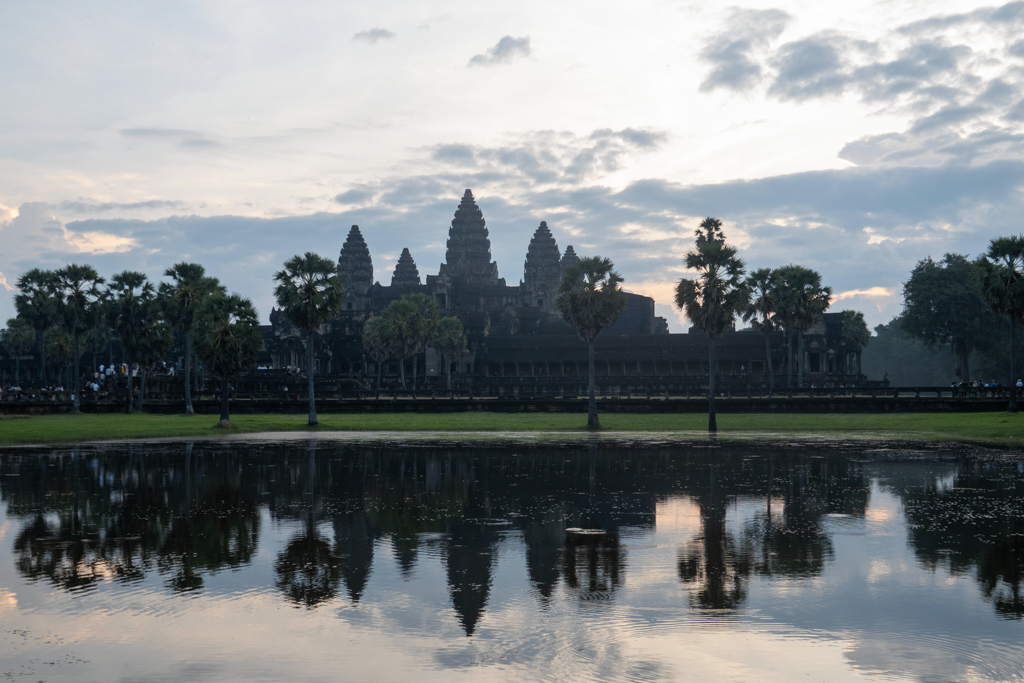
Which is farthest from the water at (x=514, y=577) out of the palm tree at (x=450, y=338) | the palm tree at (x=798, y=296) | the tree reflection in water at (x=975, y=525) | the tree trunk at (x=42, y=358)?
the palm tree at (x=450, y=338)

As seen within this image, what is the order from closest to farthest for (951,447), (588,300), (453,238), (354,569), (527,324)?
(354,569), (951,447), (588,300), (527,324), (453,238)

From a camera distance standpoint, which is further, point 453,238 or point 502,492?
point 453,238

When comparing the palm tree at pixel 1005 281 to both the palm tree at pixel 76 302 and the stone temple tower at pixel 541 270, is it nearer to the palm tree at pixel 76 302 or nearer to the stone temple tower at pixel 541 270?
the palm tree at pixel 76 302

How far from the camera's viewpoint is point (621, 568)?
12.4 m

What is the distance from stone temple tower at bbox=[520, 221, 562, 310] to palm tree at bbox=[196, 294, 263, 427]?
97539 mm

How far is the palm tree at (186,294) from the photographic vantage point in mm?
58844

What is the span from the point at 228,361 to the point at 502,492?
31703mm

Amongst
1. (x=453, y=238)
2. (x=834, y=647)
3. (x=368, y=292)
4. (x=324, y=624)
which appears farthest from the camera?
(x=453, y=238)

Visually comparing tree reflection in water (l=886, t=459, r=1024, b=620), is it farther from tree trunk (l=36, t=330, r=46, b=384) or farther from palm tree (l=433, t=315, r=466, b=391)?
tree trunk (l=36, t=330, r=46, b=384)

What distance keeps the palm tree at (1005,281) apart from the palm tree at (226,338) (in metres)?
40.2

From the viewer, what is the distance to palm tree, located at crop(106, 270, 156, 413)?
6094cm

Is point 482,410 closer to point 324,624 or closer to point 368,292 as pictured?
point 324,624

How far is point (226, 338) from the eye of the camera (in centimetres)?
4788

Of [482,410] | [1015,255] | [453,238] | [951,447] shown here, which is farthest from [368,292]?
[951,447]
